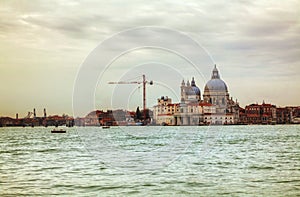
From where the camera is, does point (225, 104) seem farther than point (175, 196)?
Yes

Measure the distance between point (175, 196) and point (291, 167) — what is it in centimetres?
964

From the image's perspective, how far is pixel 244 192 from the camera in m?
16.0

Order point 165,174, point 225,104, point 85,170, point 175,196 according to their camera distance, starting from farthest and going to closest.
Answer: point 225,104, point 85,170, point 165,174, point 175,196

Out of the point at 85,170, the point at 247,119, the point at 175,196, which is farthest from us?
the point at 247,119

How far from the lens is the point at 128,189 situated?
16.9 meters

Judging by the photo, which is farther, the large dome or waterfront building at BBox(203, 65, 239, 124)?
the large dome

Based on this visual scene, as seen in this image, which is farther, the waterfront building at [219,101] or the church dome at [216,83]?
the church dome at [216,83]

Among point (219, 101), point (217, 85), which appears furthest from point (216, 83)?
point (219, 101)

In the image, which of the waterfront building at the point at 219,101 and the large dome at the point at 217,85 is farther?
the large dome at the point at 217,85

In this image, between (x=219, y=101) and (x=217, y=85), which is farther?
(x=217, y=85)

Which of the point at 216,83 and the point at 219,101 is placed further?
the point at 216,83

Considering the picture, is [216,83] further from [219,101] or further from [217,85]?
[219,101]

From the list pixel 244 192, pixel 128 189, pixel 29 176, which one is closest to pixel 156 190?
pixel 128 189

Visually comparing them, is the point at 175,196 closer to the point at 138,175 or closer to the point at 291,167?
the point at 138,175
